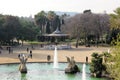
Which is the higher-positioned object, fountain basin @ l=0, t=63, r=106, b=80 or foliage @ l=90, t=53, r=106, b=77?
foliage @ l=90, t=53, r=106, b=77

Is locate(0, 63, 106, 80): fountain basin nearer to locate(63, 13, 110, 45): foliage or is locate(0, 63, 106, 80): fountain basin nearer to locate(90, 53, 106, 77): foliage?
locate(90, 53, 106, 77): foliage

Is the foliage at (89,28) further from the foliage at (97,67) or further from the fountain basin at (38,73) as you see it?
the foliage at (97,67)

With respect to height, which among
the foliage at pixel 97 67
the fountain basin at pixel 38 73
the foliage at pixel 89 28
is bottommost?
the fountain basin at pixel 38 73

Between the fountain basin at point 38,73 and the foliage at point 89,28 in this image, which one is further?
the foliage at point 89,28

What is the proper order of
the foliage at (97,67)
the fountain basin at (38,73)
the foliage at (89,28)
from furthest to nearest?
the foliage at (89,28) → the foliage at (97,67) → the fountain basin at (38,73)

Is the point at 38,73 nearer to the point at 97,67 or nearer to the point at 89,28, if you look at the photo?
the point at 97,67

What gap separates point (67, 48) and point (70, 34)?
51.1 feet

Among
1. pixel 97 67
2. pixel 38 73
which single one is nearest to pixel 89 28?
pixel 38 73

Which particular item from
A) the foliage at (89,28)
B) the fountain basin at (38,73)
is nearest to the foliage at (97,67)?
the fountain basin at (38,73)

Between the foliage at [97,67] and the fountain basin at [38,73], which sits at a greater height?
the foliage at [97,67]

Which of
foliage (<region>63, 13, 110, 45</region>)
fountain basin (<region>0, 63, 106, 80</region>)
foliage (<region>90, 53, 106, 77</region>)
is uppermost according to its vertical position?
foliage (<region>63, 13, 110, 45</region>)

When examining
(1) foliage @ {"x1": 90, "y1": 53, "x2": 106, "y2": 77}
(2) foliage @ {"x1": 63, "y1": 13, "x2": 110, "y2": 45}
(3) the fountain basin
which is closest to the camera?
(3) the fountain basin

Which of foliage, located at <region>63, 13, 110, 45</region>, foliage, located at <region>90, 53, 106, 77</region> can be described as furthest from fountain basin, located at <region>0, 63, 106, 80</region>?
foliage, located at <region>63, 13, 110, 45</region>

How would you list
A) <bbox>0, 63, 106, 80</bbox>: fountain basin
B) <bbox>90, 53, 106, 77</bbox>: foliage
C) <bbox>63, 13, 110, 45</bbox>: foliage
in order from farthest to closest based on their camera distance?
1. <bbox>63, 13, 110, 45</bbox>: foliage
2. <bbox>90, 53, 106, 77</bbox>: foliage
3. <bbox>0, 63, 106, 80</bbox>: fountain basin
